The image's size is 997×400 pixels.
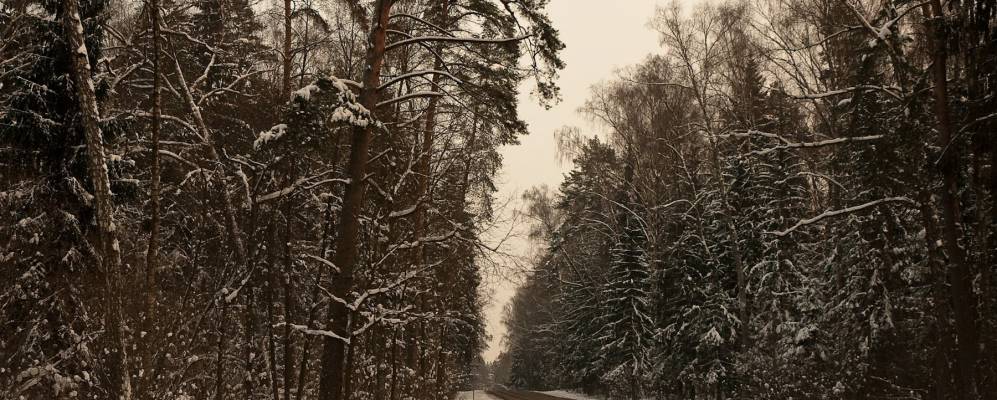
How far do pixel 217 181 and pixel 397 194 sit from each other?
290 centimetres

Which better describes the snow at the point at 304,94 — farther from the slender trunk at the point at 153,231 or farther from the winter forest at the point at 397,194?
the slender trunk at the point at 153,231

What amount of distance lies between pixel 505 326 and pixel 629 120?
1614 inches

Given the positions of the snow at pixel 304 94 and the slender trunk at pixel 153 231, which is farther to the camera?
the snow at pixel 304 94

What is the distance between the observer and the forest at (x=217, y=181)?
22.8 feet

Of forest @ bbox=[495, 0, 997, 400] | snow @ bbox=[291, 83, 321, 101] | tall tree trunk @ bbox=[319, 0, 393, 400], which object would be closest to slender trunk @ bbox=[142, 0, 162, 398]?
snow @ bbox=[291, 83, 321, 101]

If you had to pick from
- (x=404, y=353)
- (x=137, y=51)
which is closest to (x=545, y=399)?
(x=404, y=353)

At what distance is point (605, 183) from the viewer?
82.2 ft

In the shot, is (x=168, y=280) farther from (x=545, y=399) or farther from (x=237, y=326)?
(x=545, y=399)

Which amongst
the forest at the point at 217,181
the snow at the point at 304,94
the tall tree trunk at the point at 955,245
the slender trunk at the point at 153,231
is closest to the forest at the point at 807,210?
the tall tree trunk at the point at 955,245

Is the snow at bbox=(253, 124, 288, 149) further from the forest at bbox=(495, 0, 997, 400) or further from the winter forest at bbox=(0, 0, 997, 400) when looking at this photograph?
the forest at bbox=(495, 0, 997, 400)

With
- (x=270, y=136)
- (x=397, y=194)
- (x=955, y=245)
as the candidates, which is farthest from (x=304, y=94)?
(x=955, y=245)

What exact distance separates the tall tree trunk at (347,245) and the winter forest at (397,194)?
3 centimetres

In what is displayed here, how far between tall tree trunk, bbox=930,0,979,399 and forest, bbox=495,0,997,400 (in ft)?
0.09

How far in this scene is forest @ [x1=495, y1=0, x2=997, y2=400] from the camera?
29.3 feet
